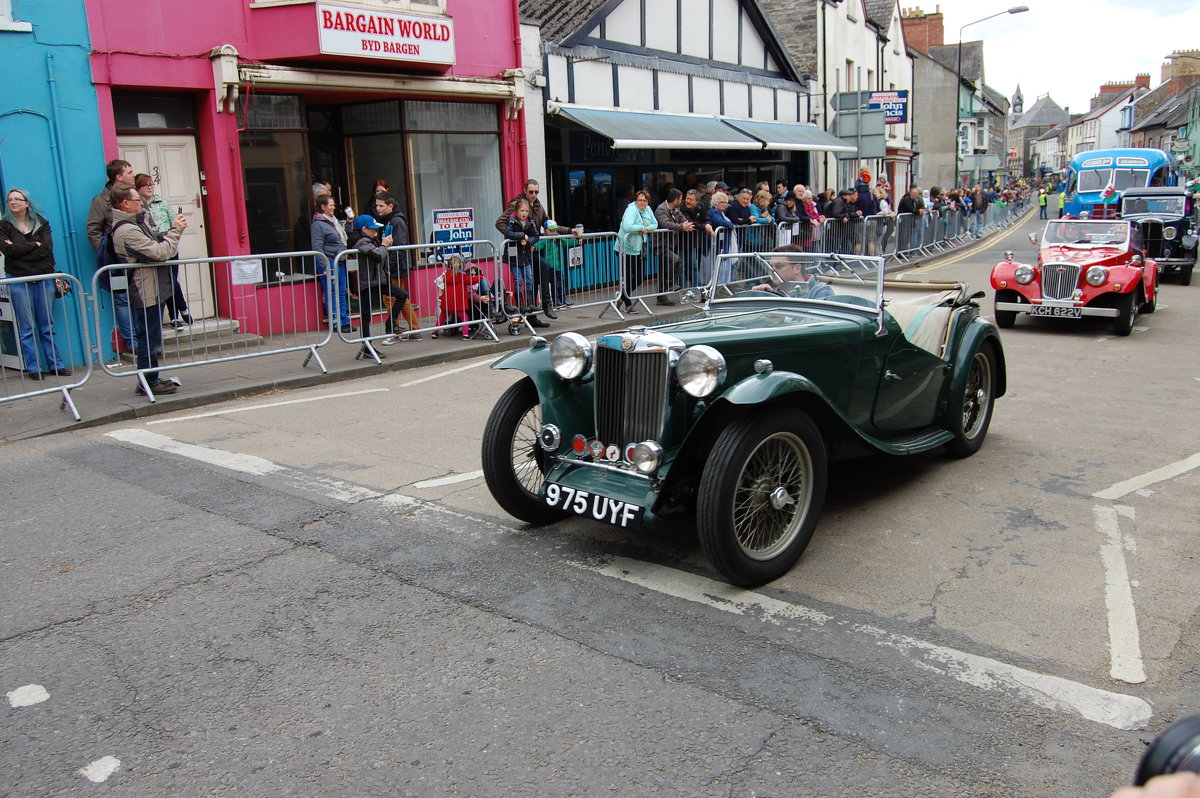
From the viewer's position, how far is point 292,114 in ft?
41.1

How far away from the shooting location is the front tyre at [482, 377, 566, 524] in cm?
511

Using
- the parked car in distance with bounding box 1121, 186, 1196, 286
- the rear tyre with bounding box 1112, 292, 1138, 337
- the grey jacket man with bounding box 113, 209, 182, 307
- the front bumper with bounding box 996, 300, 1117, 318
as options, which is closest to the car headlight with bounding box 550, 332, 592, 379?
the grey jacket man with bounding box 113, 209, 182, 307

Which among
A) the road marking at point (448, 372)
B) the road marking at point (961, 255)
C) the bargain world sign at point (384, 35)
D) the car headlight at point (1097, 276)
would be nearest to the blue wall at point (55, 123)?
the bargain world sign at point (384, 35)

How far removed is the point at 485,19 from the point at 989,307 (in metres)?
9.18

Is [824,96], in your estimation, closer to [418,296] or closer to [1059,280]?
[1059,280]

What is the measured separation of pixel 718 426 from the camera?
4.57 metres

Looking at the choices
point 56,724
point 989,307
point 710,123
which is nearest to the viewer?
A: point 56,724

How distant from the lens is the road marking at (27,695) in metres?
3.54

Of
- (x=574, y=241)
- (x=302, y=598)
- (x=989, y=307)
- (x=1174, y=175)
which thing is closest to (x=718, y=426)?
(x=302, y=598)

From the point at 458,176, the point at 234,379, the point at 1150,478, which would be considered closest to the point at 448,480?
the point at 234,379

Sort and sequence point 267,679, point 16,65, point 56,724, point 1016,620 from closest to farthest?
point 56,724 → point 267,679 → point 1016,620 → point 16,65

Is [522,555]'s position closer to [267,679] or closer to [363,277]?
[267,679]

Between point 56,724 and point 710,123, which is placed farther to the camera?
point 710,123

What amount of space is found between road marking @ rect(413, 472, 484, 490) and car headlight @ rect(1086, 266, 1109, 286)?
30.3ft
